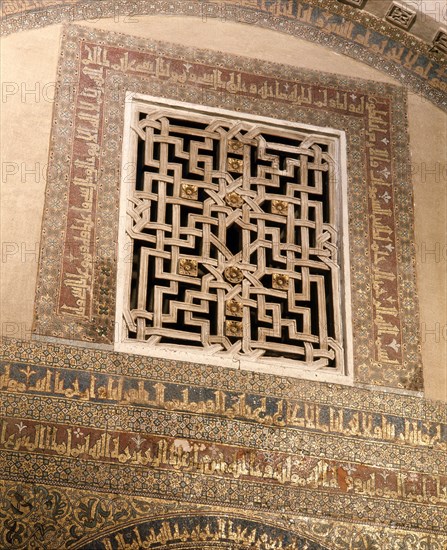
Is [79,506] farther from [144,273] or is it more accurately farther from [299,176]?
[299,176]

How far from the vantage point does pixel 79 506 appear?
6.96 m

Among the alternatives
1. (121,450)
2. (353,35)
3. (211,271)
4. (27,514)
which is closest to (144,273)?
(211,271)

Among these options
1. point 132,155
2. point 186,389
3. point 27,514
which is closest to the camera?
point 27,514

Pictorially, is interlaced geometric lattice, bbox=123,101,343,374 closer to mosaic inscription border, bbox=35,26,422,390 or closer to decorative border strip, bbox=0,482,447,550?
mosaic inscription border, bbox=35,26,422,390

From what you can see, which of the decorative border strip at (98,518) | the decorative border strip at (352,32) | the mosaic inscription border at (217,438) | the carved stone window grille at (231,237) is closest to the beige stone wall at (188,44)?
the decorative border strip at (352,32)

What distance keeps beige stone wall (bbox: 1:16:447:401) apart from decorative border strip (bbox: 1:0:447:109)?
69 millimetres

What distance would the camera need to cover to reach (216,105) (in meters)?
8.43

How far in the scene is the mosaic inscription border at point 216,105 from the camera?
7613mm

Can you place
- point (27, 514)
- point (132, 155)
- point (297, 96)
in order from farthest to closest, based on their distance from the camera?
point (297, 96) < point (132, 155) < point (27, 514)

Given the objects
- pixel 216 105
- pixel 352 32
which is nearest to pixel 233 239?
pixel 216 105

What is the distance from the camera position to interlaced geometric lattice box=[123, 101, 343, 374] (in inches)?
305

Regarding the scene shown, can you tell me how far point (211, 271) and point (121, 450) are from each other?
128 centimetres

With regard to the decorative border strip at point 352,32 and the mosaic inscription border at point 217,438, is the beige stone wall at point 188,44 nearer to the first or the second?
the decorative border strip at point 352,32

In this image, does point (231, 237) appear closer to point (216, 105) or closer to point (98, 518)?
point (216, 105)
